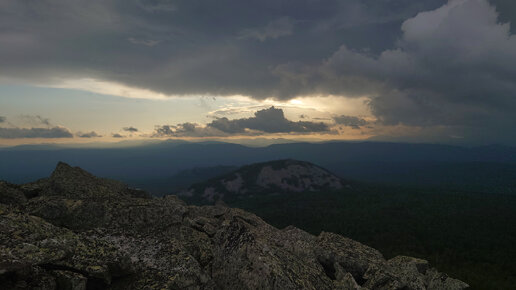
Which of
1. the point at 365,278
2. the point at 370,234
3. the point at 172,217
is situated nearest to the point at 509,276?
the point at 370,234

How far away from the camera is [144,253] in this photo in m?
14.3

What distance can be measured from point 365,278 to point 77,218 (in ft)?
66.9

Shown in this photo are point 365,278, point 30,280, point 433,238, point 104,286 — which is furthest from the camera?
point 433,238

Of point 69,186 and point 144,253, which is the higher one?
point 69,186

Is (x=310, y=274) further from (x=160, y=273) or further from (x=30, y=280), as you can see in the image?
(x=30, y=280)

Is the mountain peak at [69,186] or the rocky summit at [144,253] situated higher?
the mountain peak at [69,186]

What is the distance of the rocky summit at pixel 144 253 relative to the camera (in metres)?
10.8

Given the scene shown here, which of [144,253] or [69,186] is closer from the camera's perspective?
[144,253]

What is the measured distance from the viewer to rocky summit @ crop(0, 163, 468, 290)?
425 inches

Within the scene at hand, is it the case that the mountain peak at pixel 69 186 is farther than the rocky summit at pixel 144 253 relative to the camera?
Yes

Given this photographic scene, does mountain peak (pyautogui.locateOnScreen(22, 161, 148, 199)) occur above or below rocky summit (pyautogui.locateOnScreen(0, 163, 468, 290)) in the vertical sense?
above

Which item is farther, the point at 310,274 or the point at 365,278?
the point at 365,278

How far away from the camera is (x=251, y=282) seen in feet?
45.5

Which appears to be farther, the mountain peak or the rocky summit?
the mountain peak
